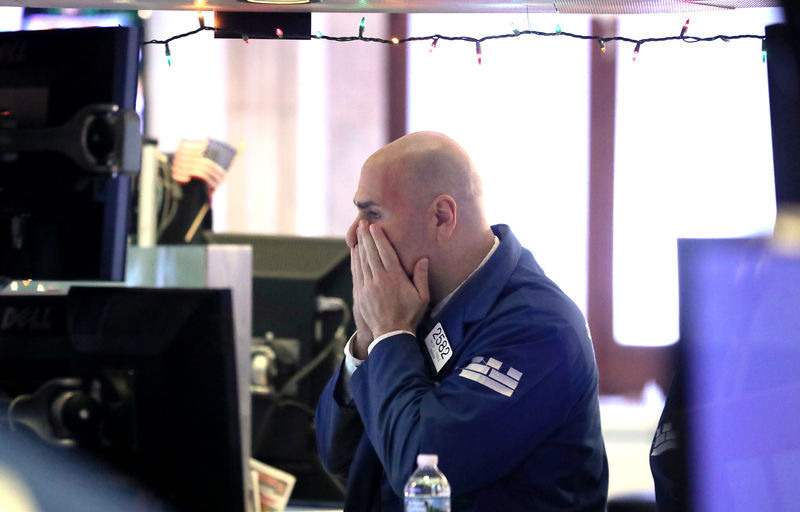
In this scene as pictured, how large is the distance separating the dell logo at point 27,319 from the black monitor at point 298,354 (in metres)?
1.39

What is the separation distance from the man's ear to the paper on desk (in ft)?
2.67

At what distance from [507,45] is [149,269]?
2.64 metres

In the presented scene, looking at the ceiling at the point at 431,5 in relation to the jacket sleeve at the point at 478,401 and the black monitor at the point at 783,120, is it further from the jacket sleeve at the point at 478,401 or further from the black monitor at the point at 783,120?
the jacket sleeve at the point at 478,401

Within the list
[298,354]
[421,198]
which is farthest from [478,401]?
[298,354]

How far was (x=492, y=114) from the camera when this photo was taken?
4.30 m

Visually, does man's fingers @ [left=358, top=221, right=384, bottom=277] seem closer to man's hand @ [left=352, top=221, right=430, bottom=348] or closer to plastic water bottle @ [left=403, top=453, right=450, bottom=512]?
man's hand @ [left=352, top=221, right=430, bottom=348]

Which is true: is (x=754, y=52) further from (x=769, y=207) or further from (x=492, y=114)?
(x=492, y=114)

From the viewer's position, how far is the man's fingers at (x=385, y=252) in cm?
170

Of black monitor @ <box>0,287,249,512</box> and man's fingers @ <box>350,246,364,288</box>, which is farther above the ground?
man's fingers @ <box>350,246,364,288</box>

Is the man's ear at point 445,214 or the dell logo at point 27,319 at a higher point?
the man's ear at point 445,214

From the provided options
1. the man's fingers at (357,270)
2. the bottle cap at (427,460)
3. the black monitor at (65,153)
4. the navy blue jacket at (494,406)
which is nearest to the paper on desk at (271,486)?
the navy blue jacket at (494,406)

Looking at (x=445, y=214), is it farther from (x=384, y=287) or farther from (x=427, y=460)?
(x=427, y=460)

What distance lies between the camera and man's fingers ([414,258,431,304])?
65.9 inches

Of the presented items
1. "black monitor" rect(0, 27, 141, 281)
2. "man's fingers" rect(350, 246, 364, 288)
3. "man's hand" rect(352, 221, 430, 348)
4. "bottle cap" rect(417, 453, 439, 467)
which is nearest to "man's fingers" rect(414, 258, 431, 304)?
"man's hand" rect(352, 221, 430, 348)
